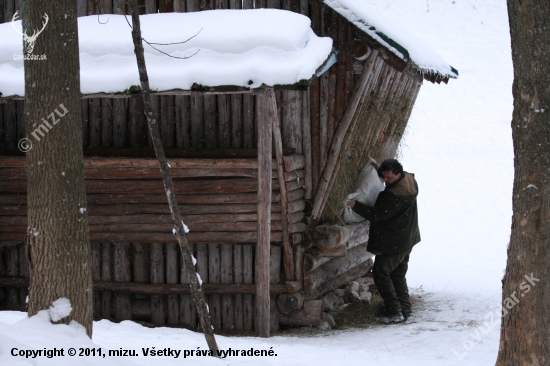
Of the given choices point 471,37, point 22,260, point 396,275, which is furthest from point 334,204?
point 471,37

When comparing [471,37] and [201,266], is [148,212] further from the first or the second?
[471,37]

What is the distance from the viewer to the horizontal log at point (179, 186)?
25.6 feet

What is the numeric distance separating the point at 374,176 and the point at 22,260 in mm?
4913

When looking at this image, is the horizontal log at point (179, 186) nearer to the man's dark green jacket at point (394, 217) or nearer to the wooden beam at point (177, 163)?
the wooden beam at point (177, 163)

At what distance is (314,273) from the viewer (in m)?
8.62

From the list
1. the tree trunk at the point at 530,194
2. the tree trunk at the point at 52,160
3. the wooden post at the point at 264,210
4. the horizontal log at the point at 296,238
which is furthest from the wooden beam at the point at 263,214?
the tree trunk at the point at 530,194

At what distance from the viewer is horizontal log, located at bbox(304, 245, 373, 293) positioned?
832 cm

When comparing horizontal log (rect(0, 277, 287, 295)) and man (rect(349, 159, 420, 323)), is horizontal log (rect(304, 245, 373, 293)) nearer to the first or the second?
horizontal log (rect(0, 277, 287, 295))

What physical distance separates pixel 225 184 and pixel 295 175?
0.87 m

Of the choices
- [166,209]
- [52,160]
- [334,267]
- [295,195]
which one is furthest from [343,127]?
[52,160]

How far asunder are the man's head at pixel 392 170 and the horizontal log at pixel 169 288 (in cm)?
198

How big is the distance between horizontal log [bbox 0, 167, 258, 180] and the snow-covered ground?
1801 mm

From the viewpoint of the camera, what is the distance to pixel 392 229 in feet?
28.4

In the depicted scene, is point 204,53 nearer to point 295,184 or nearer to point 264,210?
point 264,210
